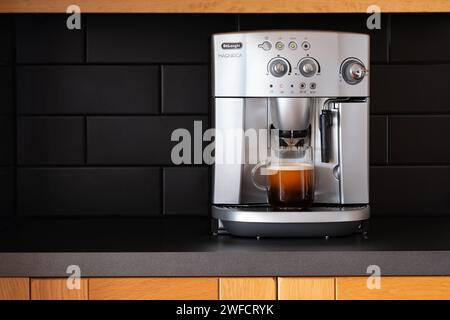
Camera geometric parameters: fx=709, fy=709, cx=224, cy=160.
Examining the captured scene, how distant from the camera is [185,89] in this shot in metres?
1.69

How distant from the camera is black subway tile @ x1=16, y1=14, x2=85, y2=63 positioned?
1.68 meters

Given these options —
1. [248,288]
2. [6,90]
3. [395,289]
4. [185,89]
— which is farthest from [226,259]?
[6,90]

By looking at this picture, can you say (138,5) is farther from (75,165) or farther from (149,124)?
(75,165)

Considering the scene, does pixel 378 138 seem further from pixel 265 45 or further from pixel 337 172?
pixel 265 45

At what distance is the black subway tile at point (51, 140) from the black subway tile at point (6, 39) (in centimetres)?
16

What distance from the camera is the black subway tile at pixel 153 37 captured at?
1.69m

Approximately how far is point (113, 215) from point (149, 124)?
23cm

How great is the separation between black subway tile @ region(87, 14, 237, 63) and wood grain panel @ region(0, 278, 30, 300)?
2.18ft

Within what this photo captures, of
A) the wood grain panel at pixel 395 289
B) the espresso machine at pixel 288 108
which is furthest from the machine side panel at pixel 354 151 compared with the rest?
the wood grain panel at pixel 395 289

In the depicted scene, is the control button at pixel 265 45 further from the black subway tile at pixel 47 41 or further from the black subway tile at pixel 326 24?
the black subway tile at pixel 47 41

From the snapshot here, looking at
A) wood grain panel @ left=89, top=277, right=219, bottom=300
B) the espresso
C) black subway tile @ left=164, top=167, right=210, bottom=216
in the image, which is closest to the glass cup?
the espresso

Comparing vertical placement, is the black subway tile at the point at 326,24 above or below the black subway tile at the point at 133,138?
above

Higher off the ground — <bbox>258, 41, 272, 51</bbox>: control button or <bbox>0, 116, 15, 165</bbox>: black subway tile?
<bbox>258, 41, 272, 51</bbox>: control button

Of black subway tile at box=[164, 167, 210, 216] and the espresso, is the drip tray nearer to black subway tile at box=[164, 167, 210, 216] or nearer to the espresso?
the espresso
